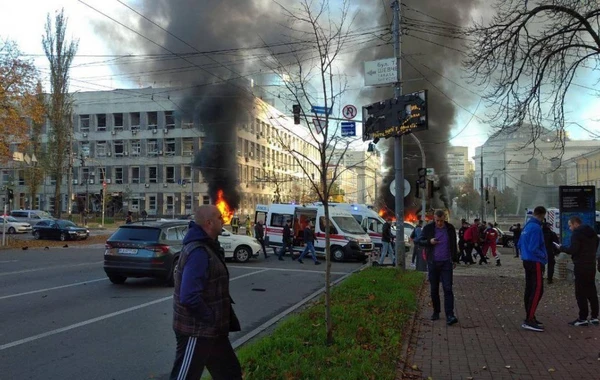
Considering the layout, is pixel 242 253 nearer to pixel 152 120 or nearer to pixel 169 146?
pixel 169 146

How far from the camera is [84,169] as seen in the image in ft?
208

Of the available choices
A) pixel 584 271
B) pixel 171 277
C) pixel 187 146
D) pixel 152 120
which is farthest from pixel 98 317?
pixel 152 120

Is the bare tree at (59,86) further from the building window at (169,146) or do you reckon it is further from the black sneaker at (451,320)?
the black sneaker at (451,320)

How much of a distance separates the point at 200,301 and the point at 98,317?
540 cm

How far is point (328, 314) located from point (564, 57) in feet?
28.8

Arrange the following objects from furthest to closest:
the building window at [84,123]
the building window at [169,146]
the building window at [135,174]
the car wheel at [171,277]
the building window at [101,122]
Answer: the building window at [84,123] < the building window at [101,122] < the building window at [135,174] < the building window at [169,146] < the car wheel at [171,277]

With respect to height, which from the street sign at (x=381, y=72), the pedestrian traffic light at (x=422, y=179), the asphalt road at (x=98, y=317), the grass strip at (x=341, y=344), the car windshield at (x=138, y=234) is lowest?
the asphalt road at (x=98, y=317)

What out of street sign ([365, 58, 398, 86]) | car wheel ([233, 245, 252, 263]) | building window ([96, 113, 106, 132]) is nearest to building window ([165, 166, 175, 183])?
building window ([96, 113, 106, 132])

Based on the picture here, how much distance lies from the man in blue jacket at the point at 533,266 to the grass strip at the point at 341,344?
1.62 meters

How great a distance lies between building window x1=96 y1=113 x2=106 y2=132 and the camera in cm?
6212

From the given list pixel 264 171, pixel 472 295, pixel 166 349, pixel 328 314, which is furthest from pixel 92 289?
pixel 264 171

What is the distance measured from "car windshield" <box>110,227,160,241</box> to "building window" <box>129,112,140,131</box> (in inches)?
2087

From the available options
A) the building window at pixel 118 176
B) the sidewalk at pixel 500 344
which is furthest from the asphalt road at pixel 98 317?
the building window at pixel 118 176

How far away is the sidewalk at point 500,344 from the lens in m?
4.77
